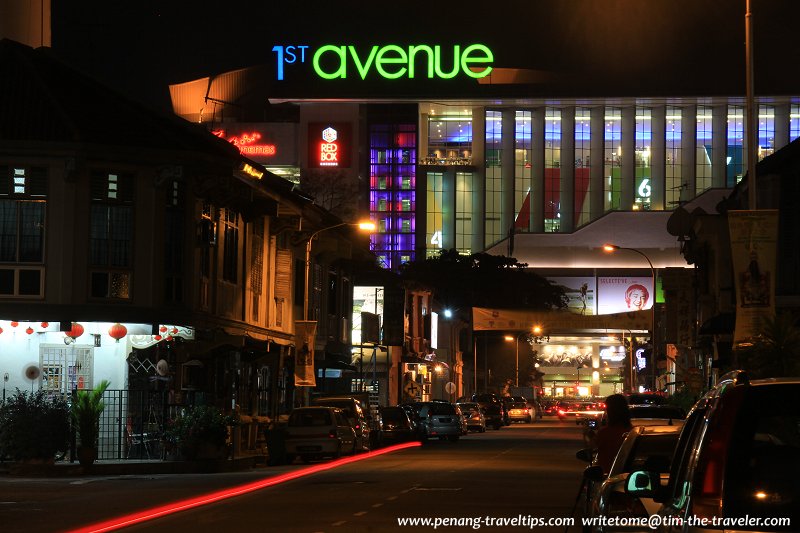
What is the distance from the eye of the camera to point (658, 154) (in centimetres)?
16338

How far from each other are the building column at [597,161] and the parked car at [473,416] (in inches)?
3806

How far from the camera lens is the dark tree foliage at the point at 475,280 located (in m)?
131

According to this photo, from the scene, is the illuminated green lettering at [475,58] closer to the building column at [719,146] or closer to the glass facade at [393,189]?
the glass facade at [393,189]

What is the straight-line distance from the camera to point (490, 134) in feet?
540

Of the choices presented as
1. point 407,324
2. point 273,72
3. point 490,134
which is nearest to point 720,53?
point 490,134

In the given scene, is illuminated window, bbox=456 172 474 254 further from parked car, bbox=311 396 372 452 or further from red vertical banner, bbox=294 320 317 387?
parked car, bbox=311 396 372 452

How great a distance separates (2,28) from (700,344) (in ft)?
108

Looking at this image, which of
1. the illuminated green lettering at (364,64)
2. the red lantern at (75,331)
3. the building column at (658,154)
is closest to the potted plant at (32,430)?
the red lantern at (75,331)

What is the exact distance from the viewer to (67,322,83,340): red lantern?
35.1 meters

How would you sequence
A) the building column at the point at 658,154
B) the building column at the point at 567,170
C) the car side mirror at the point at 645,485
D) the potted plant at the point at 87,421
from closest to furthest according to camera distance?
the car side mirror at the point at 645,485, the potted plant at the point at 87,421, the building column at the point at 658,154, the building column at the point at 567,170

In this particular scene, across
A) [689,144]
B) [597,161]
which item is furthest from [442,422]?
[689,144]

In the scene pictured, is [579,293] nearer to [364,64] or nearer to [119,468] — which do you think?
[364,64]

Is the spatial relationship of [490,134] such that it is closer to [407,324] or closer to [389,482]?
[407,324]

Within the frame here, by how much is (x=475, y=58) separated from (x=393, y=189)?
18.3m
